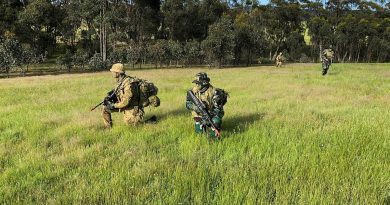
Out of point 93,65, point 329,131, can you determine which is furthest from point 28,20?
point 329,131

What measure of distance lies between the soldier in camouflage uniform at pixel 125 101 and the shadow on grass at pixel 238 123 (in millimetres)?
2233

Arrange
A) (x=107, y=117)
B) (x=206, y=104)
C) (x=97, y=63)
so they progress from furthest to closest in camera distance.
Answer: (x=97, y=63) → (x=107, y=117) → (x=206, y=104)

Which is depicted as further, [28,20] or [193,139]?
[28,20]

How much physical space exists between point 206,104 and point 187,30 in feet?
197

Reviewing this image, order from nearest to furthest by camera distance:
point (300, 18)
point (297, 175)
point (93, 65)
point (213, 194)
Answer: point (213, 194) < point (297, 175) < point (93, 65) < point (300, 18)

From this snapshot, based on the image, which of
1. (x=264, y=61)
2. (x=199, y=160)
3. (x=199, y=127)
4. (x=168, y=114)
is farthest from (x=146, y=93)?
(x=264, y=61)

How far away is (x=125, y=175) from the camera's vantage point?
5812 millimetres

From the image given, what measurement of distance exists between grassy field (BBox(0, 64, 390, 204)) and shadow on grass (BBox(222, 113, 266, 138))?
1.0 inches

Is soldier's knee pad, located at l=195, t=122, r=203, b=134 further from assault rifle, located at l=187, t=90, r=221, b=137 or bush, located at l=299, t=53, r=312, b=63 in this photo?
bush, located at l=299, t=53, r=312, b=63

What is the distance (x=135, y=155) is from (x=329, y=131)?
14.5 ft

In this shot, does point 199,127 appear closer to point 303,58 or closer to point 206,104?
point 206,104

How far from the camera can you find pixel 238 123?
969 cm

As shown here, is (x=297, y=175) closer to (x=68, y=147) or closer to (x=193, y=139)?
(x=193, y=139)

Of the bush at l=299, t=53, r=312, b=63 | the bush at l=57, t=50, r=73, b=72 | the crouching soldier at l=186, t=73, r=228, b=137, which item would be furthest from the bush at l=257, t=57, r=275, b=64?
the crouching soldier at l=186, t=73, r=228, b=137
